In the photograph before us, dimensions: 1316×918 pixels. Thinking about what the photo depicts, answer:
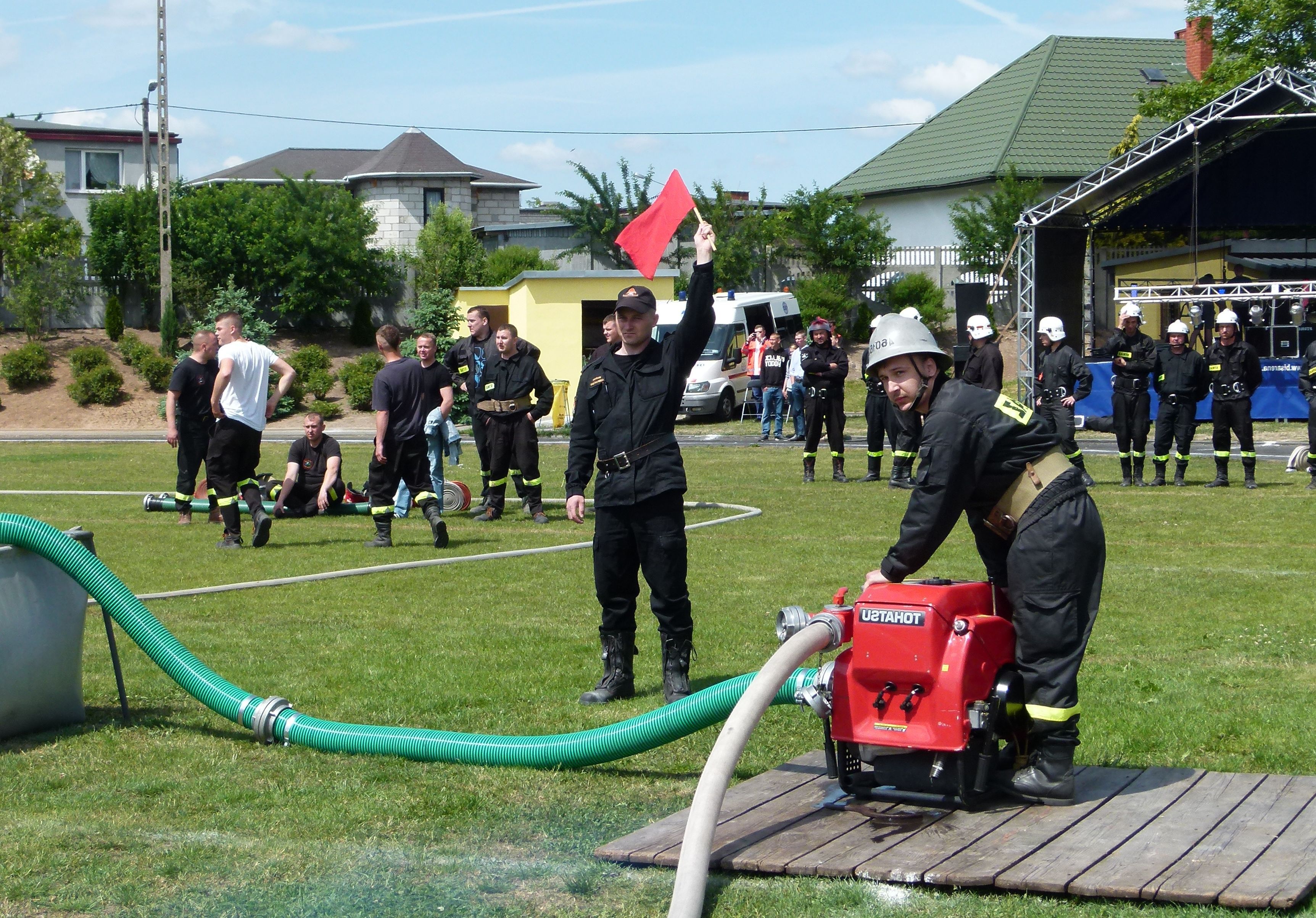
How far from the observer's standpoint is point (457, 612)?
8.80 m

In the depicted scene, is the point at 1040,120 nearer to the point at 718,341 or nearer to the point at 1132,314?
the point at 718,341

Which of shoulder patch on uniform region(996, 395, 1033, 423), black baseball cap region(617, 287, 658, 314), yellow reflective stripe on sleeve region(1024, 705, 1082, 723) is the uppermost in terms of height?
black baseball cap region(617, 287, 658, 314)

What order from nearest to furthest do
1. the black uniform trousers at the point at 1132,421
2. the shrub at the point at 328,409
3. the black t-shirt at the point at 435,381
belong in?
the black t-shirt at the point at 435,381, the black uniform trousers at the point at 1132,421, the shrub at the point at 328,409

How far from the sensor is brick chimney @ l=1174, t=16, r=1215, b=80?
41.8m

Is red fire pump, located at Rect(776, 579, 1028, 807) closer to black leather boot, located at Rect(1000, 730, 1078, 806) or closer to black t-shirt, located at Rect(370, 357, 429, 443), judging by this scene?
black leather boot, located at Rect(1000, 730, 1078, 806)

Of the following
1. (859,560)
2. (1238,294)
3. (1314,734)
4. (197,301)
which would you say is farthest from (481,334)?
(197,301)

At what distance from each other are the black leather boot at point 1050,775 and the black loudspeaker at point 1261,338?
91.9 feet

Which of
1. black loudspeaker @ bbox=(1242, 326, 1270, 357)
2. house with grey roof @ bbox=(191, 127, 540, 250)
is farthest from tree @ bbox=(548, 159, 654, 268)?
black loudspeaker @ bbox=(1242, 326, 1270, 357)

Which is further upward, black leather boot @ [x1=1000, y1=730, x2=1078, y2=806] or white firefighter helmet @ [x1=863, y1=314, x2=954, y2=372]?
white firefighter helmet @ [x1=863, y1=314, x2=954, y2=372]

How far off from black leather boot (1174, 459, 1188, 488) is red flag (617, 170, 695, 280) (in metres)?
11.9

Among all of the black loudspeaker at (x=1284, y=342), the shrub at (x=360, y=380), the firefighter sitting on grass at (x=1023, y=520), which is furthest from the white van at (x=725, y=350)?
the firefighter sitting on grass at (x=1023, y=520)

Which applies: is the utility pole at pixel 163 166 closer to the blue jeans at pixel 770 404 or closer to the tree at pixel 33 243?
the tree at pixel 33 243

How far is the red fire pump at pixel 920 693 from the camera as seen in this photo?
4.48 meters

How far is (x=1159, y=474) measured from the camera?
17.0 metres
